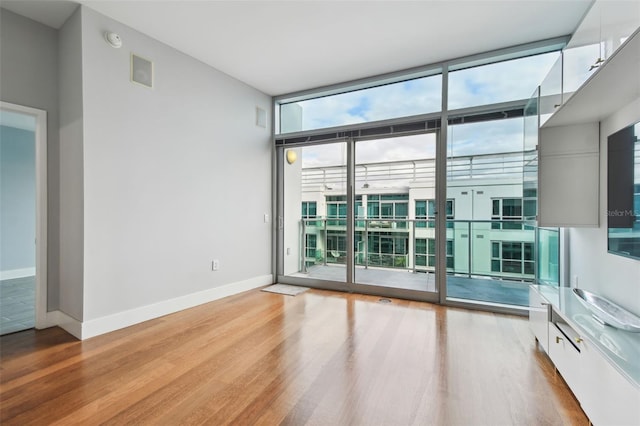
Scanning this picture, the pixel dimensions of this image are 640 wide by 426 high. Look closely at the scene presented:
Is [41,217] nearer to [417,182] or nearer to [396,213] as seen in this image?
[396,213]

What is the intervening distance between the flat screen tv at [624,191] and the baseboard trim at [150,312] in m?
3.87

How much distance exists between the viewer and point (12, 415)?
1.62 meters

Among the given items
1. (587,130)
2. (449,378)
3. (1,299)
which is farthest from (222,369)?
(1,299)

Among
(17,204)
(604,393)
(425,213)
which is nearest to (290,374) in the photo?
(604,393)

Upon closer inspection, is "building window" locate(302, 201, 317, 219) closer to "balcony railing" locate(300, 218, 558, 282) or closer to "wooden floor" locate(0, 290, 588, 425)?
"balcony railing" locate(300, 218, 558, 282)

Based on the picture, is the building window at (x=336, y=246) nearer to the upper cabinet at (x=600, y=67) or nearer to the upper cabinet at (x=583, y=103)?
the upper cabinet at (x=583, y=103)

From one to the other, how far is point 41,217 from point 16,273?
347 centimetres

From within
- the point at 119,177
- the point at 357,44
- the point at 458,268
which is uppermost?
the point at 357,44

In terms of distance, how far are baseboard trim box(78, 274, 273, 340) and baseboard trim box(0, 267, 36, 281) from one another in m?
3.36

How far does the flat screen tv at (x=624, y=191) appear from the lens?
175 centimetres

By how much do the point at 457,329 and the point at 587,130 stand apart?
6.57ft

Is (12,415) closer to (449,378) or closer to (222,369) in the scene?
(222,369)

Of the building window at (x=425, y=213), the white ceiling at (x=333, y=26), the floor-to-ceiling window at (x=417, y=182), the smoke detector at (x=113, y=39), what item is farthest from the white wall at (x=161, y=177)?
the building window at (x=425, y=213)

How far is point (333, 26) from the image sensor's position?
292 centimetres
